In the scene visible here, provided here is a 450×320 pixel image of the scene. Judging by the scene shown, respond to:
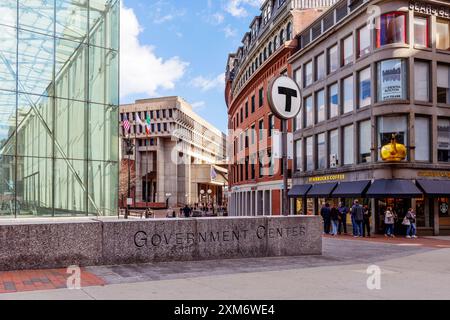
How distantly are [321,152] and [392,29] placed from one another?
10.4m

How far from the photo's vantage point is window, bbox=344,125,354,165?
30.8m

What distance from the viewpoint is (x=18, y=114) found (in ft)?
69.8

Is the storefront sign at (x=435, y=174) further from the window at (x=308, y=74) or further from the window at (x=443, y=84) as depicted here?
the window at (x=308, y=74)

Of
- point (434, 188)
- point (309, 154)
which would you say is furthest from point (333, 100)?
point (434, 188)

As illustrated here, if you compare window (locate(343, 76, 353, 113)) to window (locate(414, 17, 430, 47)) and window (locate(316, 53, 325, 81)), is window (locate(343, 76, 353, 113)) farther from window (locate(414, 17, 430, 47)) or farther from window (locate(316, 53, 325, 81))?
window (locate(414, 17, 430, 47))

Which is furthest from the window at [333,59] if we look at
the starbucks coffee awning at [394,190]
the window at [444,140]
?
the starbucks coffee awning at [394,190]

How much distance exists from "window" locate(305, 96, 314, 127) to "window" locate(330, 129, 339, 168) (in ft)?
10.2

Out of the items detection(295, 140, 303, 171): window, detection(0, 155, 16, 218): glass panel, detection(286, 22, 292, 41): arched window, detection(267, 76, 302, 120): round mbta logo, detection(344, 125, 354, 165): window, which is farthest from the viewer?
detection(286, 22, 292, 41): arched window

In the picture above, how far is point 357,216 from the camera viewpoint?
2439cm

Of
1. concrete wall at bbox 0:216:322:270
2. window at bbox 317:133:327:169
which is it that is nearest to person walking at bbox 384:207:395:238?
window at bbox 317:133:327:169

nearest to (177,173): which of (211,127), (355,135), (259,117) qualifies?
(211,127)

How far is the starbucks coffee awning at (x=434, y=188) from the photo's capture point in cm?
2612

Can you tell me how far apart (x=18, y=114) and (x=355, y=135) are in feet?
62.4

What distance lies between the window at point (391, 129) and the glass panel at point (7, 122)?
19.1m
